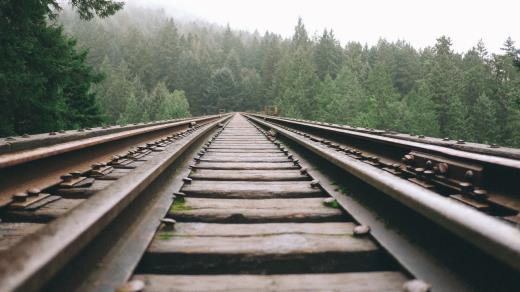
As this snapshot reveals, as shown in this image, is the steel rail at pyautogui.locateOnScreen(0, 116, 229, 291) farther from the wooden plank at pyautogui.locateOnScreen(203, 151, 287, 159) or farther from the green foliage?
the green foliage

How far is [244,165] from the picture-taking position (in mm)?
3986

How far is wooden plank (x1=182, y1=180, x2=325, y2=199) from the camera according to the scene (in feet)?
8.63

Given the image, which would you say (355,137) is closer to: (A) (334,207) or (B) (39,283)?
(A) (334,207)

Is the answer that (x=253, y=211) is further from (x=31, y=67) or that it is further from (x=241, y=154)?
(x=31, y=67)

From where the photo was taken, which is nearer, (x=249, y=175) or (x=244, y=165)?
(x=249, y=175)

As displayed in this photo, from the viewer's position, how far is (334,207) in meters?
2.29

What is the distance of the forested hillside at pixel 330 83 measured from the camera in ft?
185

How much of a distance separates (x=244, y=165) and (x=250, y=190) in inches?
50.2

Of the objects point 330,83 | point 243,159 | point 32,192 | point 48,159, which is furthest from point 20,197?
point 330,83

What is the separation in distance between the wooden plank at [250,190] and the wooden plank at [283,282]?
48.0 inches

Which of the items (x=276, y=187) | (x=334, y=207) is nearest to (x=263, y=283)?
(x=334, y=207)

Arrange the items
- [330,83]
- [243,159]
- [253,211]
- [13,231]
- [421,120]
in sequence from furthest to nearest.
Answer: [330,83] < [421,120] < [243,159] < [253,211] < [13,231]

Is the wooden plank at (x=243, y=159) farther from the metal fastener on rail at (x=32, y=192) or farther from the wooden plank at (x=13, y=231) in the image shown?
the wooden plank at (x=13, y=231)

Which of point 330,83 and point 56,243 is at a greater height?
point 330,83
